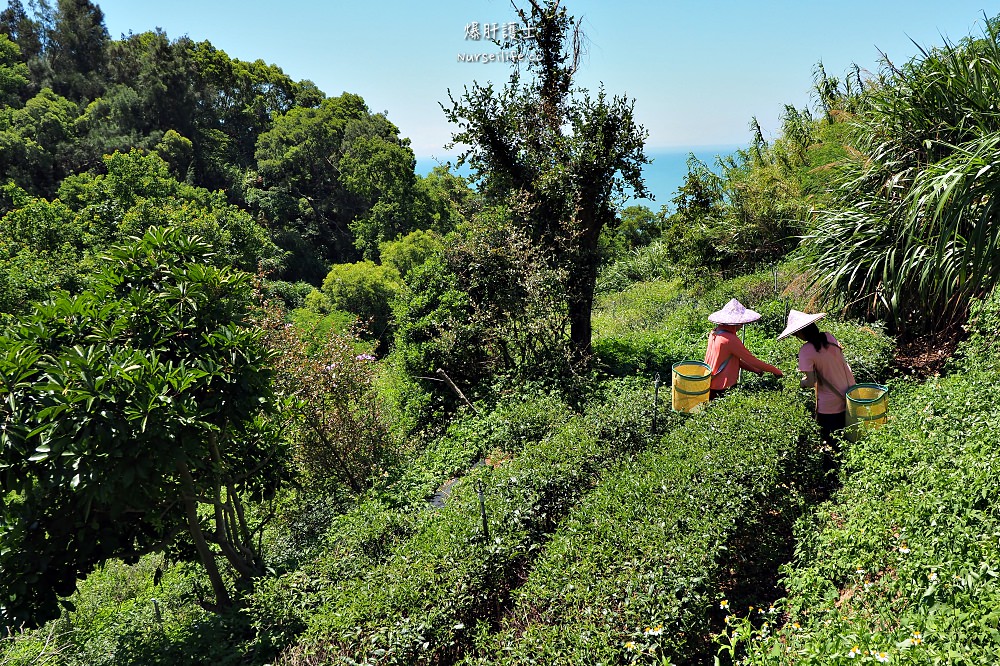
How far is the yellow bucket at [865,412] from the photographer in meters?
4.78

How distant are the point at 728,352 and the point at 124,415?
18.0ft

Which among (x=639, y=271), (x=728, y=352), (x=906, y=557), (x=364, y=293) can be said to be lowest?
(x=906, y=557)

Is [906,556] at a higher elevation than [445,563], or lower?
lower

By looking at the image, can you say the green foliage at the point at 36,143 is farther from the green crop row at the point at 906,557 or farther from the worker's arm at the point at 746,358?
the green crop row at the point at 906,557

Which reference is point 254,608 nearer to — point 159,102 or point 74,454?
point 74,454

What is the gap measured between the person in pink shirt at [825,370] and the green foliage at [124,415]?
16.1 feet

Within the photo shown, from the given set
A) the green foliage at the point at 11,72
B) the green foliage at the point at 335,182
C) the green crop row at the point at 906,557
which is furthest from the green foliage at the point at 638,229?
the green foliage at the point at 11,72

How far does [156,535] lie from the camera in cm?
570

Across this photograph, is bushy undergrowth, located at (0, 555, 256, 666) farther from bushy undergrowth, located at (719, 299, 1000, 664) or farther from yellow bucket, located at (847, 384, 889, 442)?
yellow bucket, located at (847, 384, 889, 442)

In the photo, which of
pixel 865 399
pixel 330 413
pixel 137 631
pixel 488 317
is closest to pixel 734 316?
pixel 865 399

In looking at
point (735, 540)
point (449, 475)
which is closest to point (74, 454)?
point (449, 475)

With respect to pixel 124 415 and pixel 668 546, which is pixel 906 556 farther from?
pixel 124 415

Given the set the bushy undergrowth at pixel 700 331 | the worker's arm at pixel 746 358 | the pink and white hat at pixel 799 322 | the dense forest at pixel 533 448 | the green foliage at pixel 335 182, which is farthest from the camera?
the green foliage at pixel 335 182

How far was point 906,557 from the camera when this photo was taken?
320 cm
